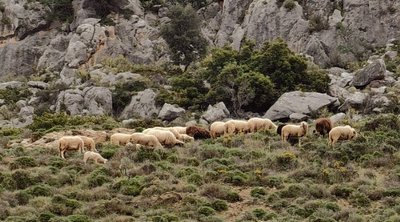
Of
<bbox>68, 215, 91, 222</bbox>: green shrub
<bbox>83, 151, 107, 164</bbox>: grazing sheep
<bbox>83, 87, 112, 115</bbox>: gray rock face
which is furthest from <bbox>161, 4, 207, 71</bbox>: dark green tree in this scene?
<bbox>68, 215, 91, 222</bbox>: green shrub

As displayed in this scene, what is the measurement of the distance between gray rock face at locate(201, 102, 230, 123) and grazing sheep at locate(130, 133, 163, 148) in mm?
17613

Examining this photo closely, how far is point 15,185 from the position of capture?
29.5 meters

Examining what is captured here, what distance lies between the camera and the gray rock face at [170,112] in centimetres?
5641

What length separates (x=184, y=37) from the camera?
248ft

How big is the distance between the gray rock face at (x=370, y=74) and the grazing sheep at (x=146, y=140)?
28.1m

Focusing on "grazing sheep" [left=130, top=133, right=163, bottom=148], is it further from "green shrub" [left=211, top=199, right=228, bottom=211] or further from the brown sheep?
"green shrub" [left=211, top=199, right=228, bottom=211]

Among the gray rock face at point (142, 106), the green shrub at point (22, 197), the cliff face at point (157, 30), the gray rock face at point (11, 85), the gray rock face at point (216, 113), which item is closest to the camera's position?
the green shrub at point (22, 197)

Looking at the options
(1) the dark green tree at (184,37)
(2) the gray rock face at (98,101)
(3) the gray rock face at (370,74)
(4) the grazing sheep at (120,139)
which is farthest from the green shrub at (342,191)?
(1) the dark green tree at (184,37)

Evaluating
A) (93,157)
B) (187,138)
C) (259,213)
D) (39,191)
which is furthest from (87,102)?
(259,213)

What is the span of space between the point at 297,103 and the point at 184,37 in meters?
25.9

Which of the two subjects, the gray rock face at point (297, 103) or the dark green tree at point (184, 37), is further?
the dark green tree at point (184, 37)

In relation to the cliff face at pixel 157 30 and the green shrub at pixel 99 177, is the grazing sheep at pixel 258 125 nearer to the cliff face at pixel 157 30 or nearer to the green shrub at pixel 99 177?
the green shrub at pixel 99 177

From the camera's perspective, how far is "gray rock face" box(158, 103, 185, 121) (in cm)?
5641

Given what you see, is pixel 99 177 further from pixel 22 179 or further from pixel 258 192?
pixel 258 192
